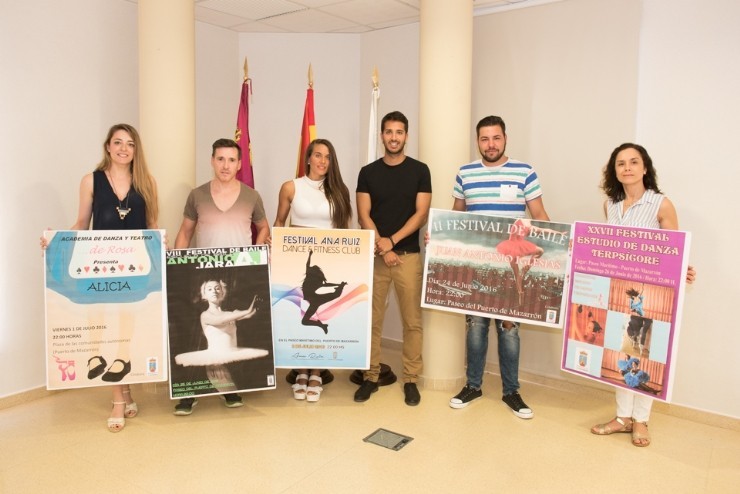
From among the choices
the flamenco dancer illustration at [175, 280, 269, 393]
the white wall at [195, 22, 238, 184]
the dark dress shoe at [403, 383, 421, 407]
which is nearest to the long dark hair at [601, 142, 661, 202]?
the dark dress shoe at [403, 383, 421, 407]

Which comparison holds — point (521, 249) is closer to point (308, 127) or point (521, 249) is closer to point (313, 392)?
point (313, 392)

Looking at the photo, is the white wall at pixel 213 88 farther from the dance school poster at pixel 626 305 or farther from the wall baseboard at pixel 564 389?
the dance school poster at pixel 626 305

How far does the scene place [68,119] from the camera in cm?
394

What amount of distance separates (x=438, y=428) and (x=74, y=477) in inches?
76.9

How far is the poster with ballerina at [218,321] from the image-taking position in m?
3.40

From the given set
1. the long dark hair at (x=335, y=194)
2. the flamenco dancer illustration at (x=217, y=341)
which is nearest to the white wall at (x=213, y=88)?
the long dark hair at (x=335, y=194)

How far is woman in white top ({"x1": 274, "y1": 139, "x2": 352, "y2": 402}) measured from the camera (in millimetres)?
3729

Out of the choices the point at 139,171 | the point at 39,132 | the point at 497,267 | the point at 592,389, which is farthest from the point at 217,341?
the point at 592,389

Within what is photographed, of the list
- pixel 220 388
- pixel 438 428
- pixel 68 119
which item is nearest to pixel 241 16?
pixel 68 119

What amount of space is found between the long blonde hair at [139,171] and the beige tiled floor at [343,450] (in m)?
1.30

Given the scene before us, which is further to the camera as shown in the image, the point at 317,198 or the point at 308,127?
the point at 308,127

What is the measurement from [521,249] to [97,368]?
2.59 m

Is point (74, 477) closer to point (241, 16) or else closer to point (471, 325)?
point (471, 325)

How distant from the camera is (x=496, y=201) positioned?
3.54m
